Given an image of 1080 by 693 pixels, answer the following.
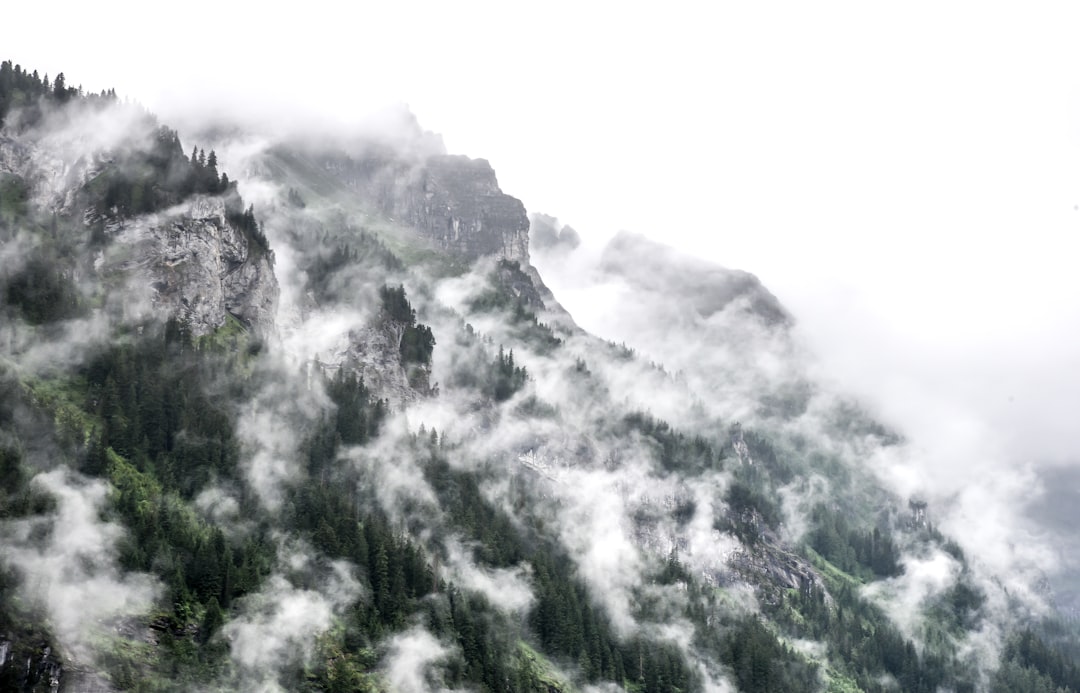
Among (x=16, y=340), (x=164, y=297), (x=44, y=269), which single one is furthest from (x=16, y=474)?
(x=164, y=297)

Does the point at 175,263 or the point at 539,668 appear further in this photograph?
the point at 175,263

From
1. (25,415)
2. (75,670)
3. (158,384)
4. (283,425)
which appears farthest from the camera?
(283,425)

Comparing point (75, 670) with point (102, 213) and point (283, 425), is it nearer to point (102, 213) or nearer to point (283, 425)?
point (283, 425)

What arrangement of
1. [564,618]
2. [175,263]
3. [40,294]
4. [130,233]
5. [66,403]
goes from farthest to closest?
[175,263]
[130,233]
[564,618]
[40,294]
[66,403]

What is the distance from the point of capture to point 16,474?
11700 centimetres

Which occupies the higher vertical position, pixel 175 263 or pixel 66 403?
pixel 175 263

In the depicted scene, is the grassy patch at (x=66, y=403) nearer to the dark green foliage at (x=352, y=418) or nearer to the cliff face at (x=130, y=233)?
the cliff face at (x=130, y=233)

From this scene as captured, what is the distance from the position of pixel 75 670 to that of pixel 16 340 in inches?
2820

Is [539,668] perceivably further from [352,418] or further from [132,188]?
[132,188]

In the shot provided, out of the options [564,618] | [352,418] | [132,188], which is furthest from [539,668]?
[132,188]

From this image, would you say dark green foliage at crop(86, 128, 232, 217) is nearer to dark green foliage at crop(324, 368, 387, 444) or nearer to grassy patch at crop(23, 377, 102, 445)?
grassy patch at crop(23, 377, 102, 445)

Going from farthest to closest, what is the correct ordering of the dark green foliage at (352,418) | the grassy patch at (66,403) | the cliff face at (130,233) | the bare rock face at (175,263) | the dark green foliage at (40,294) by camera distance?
1. the dark green foliage at (352,418)
2. the bare rock face at (175,263)
3. the cliff face at (130,233)
4. the dark green foliage at (40,294)
5. the grassy patch at (66,403)

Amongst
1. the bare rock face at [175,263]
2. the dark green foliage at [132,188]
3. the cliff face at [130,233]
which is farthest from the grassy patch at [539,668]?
the dark green foliage at [132,188]

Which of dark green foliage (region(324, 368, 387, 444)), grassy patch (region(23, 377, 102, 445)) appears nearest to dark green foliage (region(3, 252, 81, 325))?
grassy patch (region(23, 377, 102, 445))
